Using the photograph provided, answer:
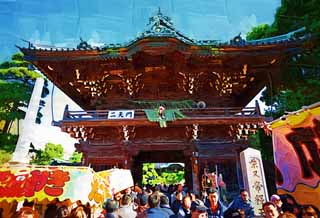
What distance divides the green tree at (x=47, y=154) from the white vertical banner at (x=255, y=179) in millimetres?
18535

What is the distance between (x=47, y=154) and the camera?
77.3 ft

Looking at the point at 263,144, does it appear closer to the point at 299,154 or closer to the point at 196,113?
the point at 196,113

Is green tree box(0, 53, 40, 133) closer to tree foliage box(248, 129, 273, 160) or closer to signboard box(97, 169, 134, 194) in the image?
signboard box(97, 169, 134, 194)

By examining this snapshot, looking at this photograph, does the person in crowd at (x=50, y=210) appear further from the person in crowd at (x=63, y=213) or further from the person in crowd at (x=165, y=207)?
the person in crowd at (x=165, y=207)

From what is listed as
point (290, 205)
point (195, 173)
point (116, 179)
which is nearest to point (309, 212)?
point (290, 205)

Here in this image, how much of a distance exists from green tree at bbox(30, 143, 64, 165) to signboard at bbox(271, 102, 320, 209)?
2105 cm

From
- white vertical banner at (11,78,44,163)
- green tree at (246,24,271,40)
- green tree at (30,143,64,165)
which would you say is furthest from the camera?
green tree at (30,143,64,165)

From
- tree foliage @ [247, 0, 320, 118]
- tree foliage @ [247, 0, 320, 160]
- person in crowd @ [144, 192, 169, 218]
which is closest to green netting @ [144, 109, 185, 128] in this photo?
tree foliage @ [247, 0, 320, 160]

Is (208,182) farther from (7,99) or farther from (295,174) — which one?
(7,99)

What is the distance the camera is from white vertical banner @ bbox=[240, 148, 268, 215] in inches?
309

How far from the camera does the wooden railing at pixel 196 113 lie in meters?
10.0

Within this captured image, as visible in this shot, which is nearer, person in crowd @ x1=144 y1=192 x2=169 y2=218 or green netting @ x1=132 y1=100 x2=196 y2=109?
person in crowd @ x1=144 y1=192 x2=169 y2=218

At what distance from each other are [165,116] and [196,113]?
1.48 meters

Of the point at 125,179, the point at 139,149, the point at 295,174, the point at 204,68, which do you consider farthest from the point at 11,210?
the point at 204,68
